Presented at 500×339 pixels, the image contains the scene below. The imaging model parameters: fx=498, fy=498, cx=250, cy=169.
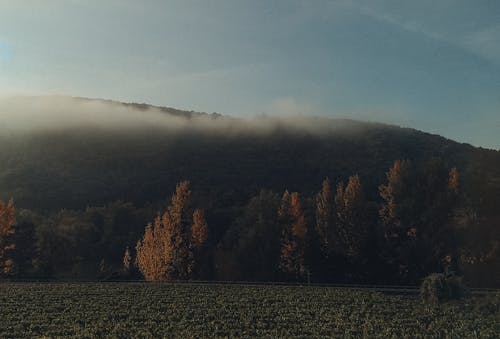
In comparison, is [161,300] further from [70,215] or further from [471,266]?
[70,215]

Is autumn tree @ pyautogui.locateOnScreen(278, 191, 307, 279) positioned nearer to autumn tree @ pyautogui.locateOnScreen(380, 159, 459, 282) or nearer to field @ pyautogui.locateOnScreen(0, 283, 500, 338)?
autumn tree @ pyautogui.locateOnScreen(380, 159, 459, 282)

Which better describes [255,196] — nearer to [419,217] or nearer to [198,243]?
[198,243]

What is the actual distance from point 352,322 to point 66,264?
50354 millimetres

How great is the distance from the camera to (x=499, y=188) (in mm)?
57969

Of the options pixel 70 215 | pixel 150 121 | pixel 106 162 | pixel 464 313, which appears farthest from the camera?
pixel 150 121

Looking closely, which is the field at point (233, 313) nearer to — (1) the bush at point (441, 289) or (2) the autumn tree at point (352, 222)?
(1) the bush at point (441, 289)

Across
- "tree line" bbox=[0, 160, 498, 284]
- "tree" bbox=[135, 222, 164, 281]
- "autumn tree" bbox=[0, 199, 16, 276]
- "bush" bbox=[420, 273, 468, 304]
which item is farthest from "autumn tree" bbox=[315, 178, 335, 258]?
"autumn tree" bbox=[0, 199, 16, 276]

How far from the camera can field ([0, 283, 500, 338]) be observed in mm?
28359

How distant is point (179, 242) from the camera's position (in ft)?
180

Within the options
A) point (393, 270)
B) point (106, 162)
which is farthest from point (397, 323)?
point (106, 162)

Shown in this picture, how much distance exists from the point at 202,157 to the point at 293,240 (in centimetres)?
7482

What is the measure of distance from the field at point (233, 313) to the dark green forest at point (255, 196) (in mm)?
12001

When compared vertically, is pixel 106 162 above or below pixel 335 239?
above

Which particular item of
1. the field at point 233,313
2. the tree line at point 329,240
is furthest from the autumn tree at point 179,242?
the field at point 233,313
